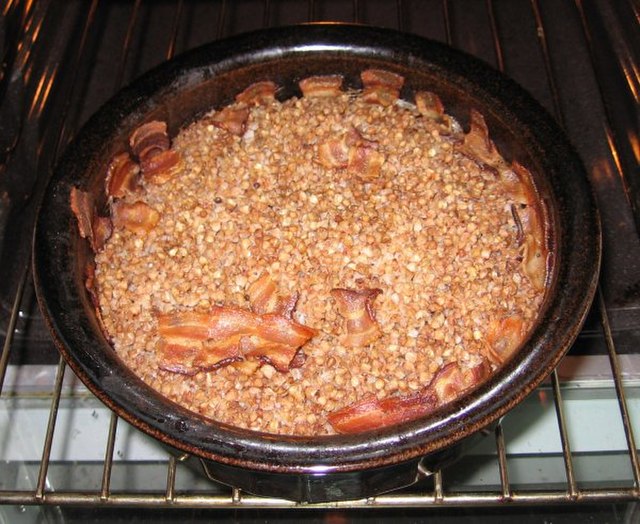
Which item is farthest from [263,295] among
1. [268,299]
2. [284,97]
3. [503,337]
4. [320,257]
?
[284,97]

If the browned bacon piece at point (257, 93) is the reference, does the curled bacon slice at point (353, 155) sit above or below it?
below

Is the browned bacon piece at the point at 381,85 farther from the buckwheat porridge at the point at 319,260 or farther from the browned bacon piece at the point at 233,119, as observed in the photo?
the browned bacon piece at the point at 233,119

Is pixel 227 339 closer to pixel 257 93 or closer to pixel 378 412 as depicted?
pixel 378 412

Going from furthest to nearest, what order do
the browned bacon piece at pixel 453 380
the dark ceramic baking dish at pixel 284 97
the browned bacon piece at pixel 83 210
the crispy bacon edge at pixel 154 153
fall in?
the crispy bacon edge at pixel 154 153 → the browned bacon piece at pixel 83 210 → the browned bacon piece at pixel 453 380 → the dark ceramic baking dish at pixel 284 97

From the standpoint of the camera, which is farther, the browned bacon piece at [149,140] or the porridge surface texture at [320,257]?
the browned bacon piece at [149,140]

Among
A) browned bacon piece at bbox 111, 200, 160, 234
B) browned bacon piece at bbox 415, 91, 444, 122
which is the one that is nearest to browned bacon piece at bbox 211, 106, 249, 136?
browned bacon piece at bbox 111, 200, 160, 234

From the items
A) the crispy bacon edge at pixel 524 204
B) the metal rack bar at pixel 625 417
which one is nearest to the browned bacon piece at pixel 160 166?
the crispy bacon edge at pixel 524 204
